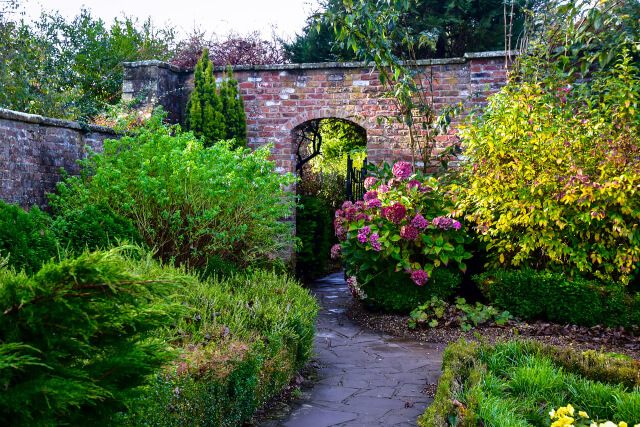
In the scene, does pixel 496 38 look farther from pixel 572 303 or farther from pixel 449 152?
pixel 572 303

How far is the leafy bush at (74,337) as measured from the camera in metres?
1.44

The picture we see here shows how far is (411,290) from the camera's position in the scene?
6.63 m

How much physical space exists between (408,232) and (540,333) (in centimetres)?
168

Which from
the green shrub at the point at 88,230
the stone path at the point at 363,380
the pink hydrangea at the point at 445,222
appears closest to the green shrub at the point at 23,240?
the green shrub at the point at 88,230

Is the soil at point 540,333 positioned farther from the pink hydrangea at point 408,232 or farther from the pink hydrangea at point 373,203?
the pink hydrangea at point 373,203

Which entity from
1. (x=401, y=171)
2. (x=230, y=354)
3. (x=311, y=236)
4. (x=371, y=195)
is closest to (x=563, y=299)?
(x=401, y=171)

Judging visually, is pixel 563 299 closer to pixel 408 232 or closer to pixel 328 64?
pixel 408 232

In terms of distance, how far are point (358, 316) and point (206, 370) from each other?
3.99m

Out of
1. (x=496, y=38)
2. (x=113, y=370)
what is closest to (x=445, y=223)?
(x=113, y=370)

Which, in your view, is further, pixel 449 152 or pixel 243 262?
pixel 449 152

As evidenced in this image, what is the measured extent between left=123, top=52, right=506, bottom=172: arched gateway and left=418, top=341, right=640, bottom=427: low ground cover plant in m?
4.89

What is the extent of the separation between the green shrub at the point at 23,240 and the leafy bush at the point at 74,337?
4.92 ft

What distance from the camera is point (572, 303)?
6.11 metres

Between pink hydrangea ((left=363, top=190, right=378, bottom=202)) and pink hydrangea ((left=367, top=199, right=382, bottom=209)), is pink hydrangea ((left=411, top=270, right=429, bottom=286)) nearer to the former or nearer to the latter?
pink hydrangea ((left=367, top=199, right=382, bottom=209))
